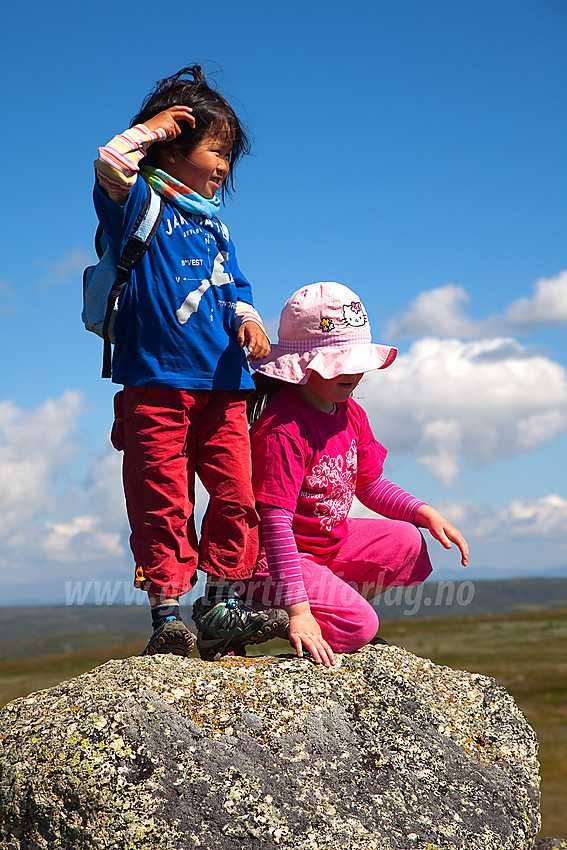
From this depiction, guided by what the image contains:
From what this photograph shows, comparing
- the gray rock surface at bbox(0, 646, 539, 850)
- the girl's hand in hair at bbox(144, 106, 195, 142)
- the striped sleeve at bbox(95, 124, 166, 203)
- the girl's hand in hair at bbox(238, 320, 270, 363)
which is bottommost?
the gray rock surface at bbox(0, 646, 539, 850)

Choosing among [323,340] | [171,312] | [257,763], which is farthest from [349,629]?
[171,312]

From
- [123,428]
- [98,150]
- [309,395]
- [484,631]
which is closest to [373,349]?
[309,395]

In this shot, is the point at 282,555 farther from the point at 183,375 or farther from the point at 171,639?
the point at 183,375

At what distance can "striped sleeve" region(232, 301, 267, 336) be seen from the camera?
4.51 m

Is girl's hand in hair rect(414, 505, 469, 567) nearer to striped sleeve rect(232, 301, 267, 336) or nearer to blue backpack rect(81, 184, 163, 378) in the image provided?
striped sleeve rect(232, 301, 267, 336)

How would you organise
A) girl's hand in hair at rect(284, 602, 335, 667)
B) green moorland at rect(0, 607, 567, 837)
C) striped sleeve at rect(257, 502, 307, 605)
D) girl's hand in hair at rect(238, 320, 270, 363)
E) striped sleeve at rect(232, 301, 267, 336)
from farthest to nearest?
green moorland at rect(0, 607, 567, 837) → striped sleeve at rect(232, 301, 267, 336) → girl's hand in hair at rect(238, 320, 270, 363) → striped sleeve at rect(257, 502, 307, 605) → girl's hand in hair at rect(284, 602, 335, 667)

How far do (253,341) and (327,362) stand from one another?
0.47m

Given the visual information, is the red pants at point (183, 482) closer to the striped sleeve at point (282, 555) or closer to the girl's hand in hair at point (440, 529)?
the striped sleeve at point (282, 555)

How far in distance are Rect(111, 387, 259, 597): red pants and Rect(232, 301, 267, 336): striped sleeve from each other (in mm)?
431

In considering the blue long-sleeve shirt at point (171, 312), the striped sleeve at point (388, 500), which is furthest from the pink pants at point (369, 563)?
the blue long-sleeve shirt at point (171, 312)

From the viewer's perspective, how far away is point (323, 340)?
461 cm

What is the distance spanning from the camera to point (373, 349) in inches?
A: 184

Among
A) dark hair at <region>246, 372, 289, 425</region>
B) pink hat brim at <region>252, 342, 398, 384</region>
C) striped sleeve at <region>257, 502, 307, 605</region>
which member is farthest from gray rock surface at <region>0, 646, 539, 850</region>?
pink hat brim at <region>252, 342, 398, 384</region>

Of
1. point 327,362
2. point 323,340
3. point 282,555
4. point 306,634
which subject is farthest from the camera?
point 323,340
